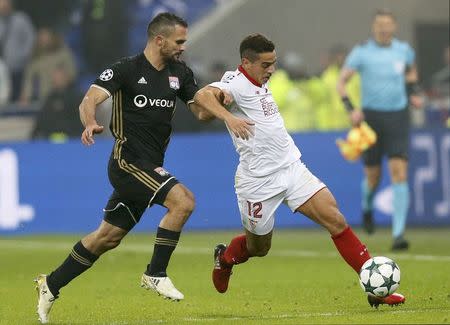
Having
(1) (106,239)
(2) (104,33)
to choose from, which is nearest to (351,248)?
(1) (106,239)

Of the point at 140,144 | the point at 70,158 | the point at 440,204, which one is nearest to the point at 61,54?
the point at 70,158

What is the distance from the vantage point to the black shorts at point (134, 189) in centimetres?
970

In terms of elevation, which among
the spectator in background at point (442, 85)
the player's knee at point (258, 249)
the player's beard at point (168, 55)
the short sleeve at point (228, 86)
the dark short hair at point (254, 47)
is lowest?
the spectator in background at point (442, 85)

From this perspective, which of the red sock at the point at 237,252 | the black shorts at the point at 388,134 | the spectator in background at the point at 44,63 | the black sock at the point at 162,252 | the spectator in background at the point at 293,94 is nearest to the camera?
the black sock at the point at 162,252

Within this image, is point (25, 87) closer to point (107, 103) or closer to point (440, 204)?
point (107, 103)

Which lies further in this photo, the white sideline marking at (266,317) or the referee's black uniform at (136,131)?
the referee's black uniform at (136,131)

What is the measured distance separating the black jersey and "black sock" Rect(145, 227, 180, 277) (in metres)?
0.61

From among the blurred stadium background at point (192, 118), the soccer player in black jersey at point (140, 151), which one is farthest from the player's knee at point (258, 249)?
the blurred stadium background at point (192, 118)

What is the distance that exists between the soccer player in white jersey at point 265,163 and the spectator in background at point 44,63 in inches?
480

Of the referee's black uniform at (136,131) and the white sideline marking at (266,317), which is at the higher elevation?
the referee's black uniform at (136,131)

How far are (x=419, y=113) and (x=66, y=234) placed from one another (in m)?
5.66

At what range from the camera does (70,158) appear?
19125 millimetres

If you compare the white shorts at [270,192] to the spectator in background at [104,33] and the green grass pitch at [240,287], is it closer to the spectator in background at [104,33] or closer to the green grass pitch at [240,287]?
the green grass pitch at [240,287]

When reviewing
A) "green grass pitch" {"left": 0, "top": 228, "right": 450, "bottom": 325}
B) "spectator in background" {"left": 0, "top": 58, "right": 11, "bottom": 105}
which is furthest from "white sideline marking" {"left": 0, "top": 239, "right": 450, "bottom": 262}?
"spectator in background" {"left": 0, "top": 58, "right": 11, "bottom": 105}
